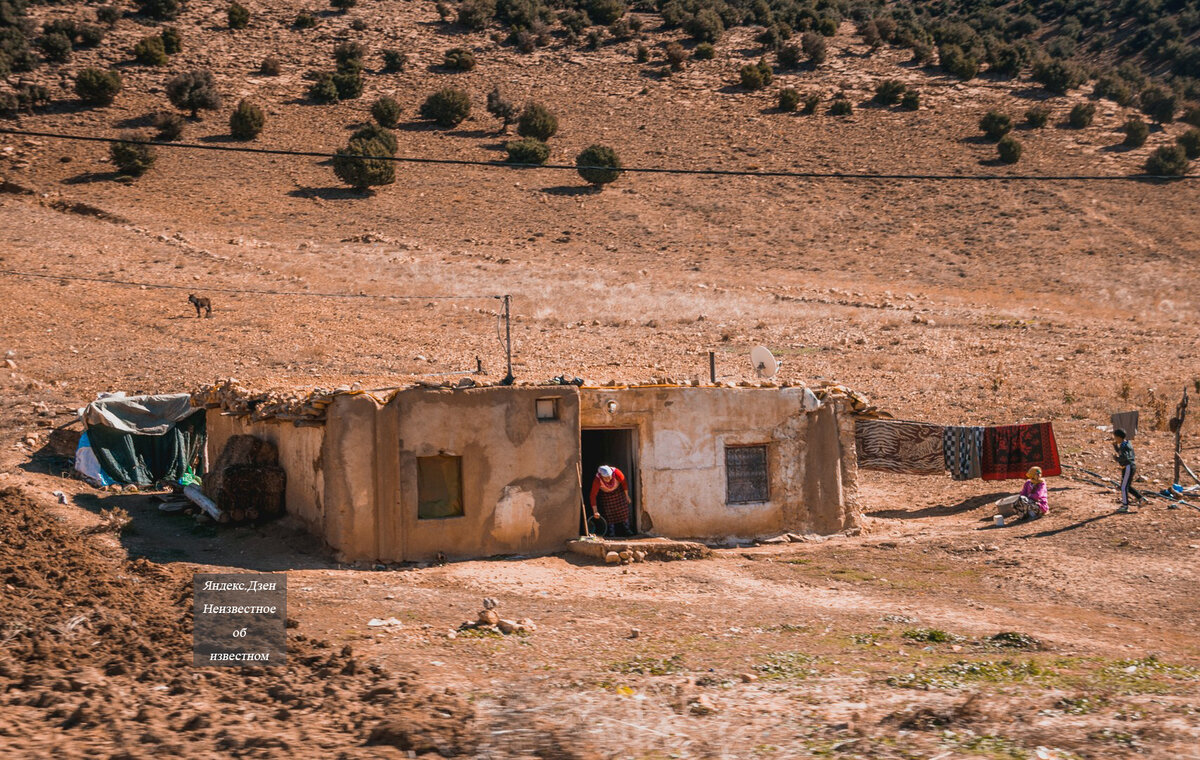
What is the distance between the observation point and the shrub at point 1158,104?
53125mm

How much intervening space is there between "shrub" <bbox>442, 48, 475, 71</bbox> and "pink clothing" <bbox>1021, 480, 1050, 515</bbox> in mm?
42356

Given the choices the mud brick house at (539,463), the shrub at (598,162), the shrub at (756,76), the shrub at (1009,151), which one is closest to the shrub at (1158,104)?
the shrub at (1009,151)

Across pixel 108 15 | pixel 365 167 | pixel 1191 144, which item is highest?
pixel 108 15

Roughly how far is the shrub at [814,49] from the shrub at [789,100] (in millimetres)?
6873

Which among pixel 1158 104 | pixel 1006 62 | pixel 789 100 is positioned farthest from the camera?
pixel 1006 62

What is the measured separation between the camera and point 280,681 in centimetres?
882

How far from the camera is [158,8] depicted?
5456 centimetres

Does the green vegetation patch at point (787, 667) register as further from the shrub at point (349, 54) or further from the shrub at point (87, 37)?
the shrub at point (87, 37)

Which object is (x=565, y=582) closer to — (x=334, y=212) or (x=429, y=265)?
(x=429, y=265)

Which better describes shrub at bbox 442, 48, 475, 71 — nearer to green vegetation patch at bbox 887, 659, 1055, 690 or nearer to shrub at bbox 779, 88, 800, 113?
shrub at bbox 779, 88, 800, 113

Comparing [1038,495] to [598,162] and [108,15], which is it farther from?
[108,15]

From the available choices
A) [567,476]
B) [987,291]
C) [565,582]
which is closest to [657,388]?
[567,476]

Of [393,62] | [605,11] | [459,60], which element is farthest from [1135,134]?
[393,62]

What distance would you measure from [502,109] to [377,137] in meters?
6.85
